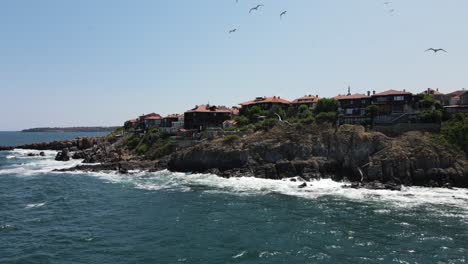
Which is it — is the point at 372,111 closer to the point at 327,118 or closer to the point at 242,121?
the point at 327,118

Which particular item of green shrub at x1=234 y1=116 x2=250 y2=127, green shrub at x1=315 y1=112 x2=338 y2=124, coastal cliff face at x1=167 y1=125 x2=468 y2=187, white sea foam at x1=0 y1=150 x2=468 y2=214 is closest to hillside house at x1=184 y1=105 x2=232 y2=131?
green shrub at x1=234 y1=116 x2=250 y2=127

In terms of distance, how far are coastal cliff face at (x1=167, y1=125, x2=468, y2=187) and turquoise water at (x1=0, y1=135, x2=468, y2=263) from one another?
4903 mm

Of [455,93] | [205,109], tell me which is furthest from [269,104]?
[455,93]

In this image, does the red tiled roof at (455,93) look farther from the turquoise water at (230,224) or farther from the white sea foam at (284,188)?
the turquoise water at (230,224)

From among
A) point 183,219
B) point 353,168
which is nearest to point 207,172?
point 353,168

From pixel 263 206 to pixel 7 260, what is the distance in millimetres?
28664

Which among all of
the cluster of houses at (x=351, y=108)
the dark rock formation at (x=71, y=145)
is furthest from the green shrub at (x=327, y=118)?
the dark rock formation at (x=71, y=145)

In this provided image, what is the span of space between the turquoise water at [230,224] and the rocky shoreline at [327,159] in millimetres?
4588

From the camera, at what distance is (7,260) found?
32.0 m

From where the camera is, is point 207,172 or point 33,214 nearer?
point 33,214

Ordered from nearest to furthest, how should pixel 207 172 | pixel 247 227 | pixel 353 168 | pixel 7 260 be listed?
pixel 7 260 → pixel 247 227 → pixel 353 168 → pixel 207 172

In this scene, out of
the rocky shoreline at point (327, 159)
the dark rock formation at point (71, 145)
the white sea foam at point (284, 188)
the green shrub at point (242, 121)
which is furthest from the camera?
the dark rock formation at point (71, 145)

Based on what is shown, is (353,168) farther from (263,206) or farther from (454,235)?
(454,235)

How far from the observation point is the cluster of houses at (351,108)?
84.4 m
